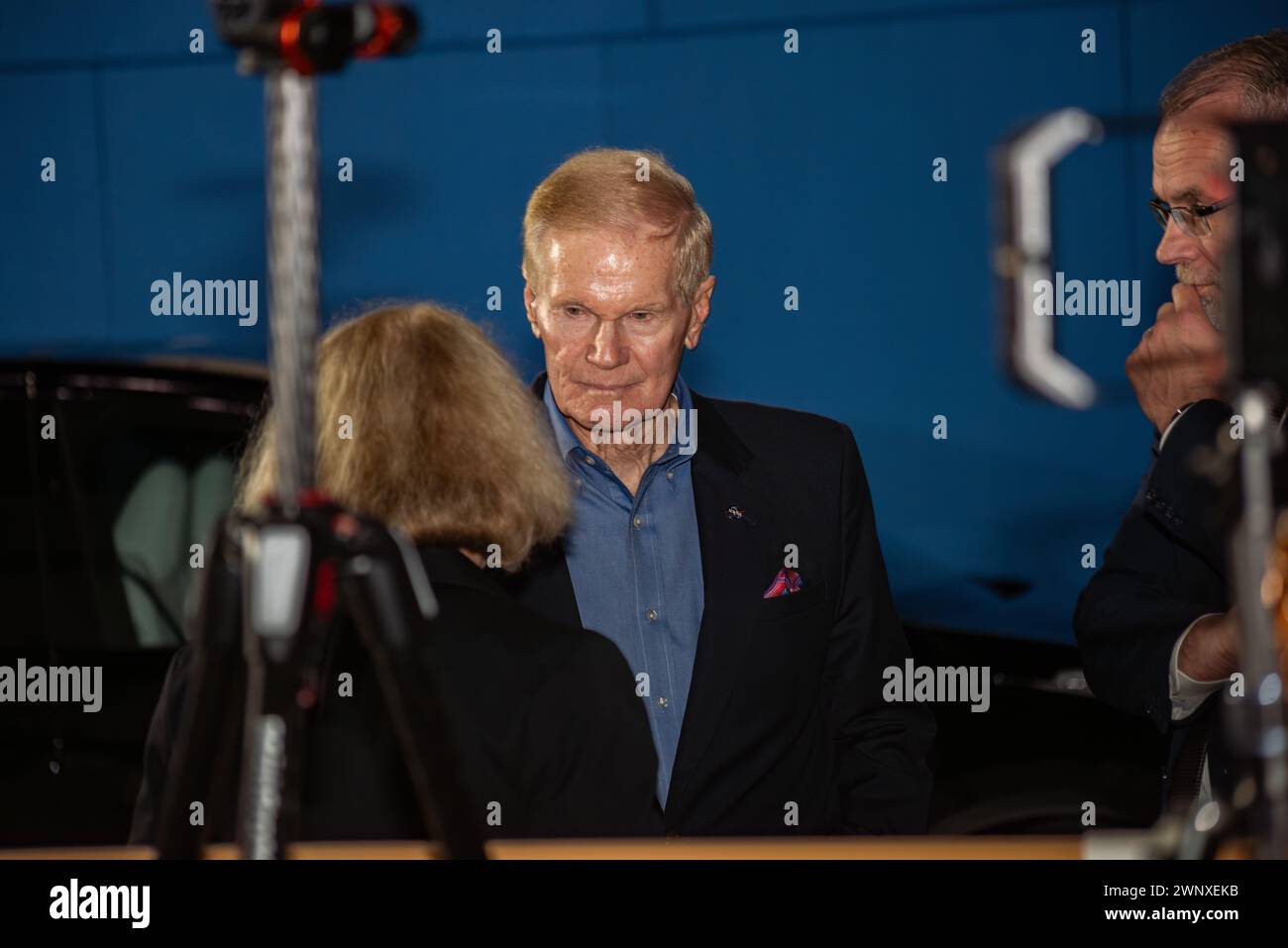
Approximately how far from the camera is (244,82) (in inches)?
173

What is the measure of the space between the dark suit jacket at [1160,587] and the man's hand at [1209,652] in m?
0.04

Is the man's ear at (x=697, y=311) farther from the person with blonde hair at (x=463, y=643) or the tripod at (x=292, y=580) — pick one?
the tripod at (x=292, y=580)

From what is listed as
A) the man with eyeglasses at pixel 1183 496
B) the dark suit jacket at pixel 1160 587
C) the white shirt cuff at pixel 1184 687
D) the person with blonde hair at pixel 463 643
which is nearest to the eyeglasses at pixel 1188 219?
the man with eyeglasses at pixel 1183 496

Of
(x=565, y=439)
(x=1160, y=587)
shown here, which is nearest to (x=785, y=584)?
(x=565, y=439)

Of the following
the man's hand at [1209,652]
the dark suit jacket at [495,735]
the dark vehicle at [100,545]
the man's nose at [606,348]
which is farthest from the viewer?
the dark vehicle at [100,545]

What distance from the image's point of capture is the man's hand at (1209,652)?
1.87 meters

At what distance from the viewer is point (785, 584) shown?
227cm

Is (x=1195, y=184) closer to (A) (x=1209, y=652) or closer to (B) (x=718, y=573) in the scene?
(A) (x=1209, y=652)

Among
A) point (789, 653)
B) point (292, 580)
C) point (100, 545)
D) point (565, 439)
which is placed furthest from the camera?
point (100, 545)

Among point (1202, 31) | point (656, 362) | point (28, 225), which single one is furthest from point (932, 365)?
point (28, 225)

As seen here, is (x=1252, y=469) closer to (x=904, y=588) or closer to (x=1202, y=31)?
(x=904, y=588)

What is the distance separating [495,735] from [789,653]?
73 cm

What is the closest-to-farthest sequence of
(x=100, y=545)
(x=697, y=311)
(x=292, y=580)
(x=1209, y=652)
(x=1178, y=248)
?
(x=292, y=580) < (x=1209, y=652) < (x=1178, y=248) < (x=697, y=311) < (x=100, y=545)
